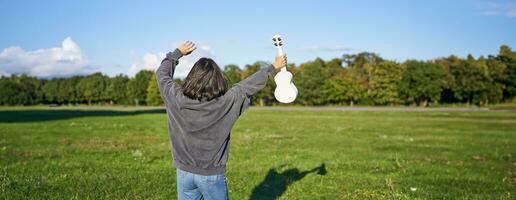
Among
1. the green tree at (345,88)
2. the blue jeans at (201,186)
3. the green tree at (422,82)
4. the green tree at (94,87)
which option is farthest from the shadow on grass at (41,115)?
the green tree at (94,87)

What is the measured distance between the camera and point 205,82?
5.20m

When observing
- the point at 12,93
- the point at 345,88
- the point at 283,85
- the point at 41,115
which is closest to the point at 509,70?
the point at 345,88

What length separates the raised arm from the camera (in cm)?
545

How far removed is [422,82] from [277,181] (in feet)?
302

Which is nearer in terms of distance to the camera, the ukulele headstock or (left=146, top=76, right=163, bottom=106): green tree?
the ukulele headstock

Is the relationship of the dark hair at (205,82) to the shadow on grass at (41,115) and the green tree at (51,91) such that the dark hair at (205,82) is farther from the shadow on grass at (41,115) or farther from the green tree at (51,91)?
the green tree at (51,91)

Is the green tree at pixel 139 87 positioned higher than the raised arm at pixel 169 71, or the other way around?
the green tree at pixel 139 87

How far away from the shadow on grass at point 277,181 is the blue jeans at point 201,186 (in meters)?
5.44

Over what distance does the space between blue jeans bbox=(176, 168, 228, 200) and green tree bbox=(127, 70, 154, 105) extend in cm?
13815

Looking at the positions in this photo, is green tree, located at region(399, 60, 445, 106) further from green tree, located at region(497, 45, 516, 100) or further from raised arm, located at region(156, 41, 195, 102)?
raised arm, located at region(156, 41, 195, 102)

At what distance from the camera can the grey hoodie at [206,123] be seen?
5.27 metres

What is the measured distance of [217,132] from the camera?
17.5 ft

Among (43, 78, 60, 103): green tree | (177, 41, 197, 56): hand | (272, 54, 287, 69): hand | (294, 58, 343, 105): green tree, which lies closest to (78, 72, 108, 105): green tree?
(43, 78, 60, 103): green tree

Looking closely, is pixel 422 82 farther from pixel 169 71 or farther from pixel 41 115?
pixel 169 71
